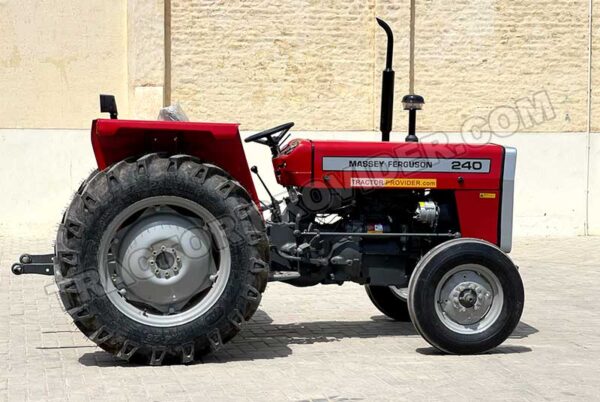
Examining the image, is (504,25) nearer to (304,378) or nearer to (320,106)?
(320,106)

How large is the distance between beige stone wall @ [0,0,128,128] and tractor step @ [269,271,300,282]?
1034 cm

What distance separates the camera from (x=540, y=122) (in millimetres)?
17562

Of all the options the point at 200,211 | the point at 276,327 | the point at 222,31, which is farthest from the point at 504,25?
the point at 200,211

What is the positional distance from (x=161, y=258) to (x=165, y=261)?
0.03 meters

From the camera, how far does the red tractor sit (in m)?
6.78

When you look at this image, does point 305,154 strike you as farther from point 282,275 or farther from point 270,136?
point 282,275

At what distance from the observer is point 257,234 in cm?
694

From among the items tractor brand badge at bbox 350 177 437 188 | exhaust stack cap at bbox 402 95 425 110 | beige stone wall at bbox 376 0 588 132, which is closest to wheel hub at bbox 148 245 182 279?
tractor brand badge at bbox 350 177 437 188

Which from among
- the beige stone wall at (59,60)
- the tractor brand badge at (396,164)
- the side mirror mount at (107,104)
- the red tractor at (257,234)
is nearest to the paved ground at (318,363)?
the red tractor at (257,234)

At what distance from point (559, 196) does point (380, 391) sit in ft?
38.9

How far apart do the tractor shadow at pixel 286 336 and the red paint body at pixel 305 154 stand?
3.35ft

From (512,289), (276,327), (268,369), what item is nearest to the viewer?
(268,369)

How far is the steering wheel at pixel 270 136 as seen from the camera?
7.45 metres

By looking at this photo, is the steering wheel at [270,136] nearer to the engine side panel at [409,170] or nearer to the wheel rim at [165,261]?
the engine side panel at [409,170]
